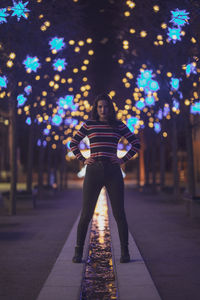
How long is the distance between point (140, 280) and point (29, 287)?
1.23m

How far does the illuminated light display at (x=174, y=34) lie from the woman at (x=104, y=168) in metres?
7.19

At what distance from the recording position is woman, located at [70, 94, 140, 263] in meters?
7.17

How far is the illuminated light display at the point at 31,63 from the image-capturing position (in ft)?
53.0

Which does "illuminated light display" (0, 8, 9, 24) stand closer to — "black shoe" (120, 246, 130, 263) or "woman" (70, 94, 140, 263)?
"woman" (70, 94, 140, 263)

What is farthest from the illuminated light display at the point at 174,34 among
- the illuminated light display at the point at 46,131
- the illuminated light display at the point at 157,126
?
the illuminated light display at the point at 46,131

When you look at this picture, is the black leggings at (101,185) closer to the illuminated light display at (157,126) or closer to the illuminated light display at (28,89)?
the illuminated light display at (28,89)

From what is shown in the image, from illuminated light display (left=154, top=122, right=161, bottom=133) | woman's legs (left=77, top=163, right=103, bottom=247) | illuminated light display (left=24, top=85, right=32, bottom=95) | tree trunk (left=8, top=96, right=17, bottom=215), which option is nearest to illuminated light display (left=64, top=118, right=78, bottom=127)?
illuminated light display (left=154, top=122, right=161, bottom=133)

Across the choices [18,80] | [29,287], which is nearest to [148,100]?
[18,80]

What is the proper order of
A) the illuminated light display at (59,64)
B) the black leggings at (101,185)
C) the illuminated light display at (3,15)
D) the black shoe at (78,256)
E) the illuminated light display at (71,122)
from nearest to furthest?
the black leggings at (101,185) < the black shoe at (78,256) < the illuminated light display at (3,15) < the illuminated light display at (59,64) < the illuminated light display at (71,122)

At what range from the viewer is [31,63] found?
1620 cm

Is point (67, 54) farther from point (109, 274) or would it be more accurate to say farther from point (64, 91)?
point (109, 274)

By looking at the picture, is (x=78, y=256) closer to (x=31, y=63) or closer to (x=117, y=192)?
(x=117, y=192)

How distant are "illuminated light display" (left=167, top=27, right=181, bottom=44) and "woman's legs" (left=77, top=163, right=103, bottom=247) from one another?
7756 mm

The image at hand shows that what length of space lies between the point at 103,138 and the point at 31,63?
952 centimetres
